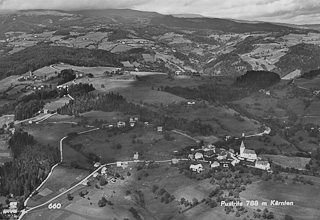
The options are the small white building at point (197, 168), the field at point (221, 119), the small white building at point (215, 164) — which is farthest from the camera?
the field at point (221, 119)

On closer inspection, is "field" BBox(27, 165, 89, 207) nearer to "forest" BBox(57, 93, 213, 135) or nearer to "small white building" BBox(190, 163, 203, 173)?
"small white building" BBox(190, 163, 203, 173)

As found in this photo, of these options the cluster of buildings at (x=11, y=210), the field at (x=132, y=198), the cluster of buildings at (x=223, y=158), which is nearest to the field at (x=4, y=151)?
the cluster of buildings at (x=11, y=210)

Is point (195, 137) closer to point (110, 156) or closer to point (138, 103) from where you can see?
point (110, 156)

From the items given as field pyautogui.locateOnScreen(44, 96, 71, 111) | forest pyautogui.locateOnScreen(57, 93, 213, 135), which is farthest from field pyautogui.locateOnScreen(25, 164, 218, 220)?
field pyautogui.locateOnScreen(44, 96, 71, 111)

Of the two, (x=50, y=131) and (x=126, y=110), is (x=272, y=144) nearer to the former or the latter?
(x=126, y=110)

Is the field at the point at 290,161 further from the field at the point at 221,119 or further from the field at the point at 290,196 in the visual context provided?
the field at the point at 290,196

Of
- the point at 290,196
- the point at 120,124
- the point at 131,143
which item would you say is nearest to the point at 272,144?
the point at 131,143
